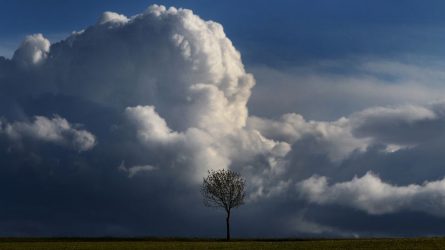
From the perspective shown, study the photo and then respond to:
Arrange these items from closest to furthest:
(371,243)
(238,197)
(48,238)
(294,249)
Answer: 1. (294,249)
2. (371,243)
3. (48,238)
4. (238,197)

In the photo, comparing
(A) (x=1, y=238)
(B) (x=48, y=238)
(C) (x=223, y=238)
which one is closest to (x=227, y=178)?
(C) (x=223, y=238)

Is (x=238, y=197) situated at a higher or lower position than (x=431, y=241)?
higher

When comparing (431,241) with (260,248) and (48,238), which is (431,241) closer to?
(260,248)

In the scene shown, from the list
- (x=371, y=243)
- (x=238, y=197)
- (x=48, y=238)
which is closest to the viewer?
(x=371, y=243)

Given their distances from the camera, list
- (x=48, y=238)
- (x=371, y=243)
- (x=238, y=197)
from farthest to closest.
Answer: (x=238, y=197) → (x=48, y=238) → (x=371, y=243)

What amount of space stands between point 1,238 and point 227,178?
5025 centimetres

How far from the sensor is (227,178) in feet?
487

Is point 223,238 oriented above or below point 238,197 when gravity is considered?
below

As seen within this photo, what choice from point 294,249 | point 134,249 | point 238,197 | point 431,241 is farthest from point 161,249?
point 238,197

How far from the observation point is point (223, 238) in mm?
137750

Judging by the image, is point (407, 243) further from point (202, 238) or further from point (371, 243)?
point (202, 238)

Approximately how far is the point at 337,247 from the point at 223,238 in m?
53.8

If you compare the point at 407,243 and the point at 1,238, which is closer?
the point at 407,243

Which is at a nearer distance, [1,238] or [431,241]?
[431,241]
